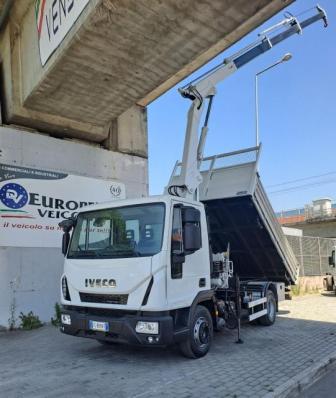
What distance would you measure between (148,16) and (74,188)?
4931 mm

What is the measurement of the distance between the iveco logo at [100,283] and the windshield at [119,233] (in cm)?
34

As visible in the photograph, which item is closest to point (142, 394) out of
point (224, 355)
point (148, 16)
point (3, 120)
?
point (224, 355)

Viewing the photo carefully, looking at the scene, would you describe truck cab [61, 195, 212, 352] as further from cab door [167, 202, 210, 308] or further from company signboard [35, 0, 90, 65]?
company signboard [35, 0, 90, 65]

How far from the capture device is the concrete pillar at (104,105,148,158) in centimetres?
1234

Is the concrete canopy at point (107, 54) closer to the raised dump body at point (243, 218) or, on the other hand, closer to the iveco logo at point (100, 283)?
the raised dump body at point (243, 218)

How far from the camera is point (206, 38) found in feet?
26.9

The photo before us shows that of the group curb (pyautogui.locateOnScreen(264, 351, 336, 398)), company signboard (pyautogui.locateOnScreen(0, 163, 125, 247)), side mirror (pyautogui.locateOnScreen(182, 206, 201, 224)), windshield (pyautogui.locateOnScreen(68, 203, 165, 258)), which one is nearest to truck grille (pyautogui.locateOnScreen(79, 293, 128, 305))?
windshield (pyautogui.locateOnScreen(68, 203, 165, 258))

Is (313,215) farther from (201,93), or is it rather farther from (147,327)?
(147,327)

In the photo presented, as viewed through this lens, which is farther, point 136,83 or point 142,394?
point 136,83

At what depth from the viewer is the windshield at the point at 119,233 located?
19.0 feet

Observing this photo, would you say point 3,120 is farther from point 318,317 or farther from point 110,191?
point 318,317

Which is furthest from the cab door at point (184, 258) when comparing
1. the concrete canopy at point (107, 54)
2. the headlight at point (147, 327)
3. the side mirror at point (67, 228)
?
the concrete canopy at point (107, 54)

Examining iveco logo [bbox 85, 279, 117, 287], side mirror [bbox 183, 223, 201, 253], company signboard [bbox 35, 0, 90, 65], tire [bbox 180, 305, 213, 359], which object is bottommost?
tire [bbox 180, 305, 213, 359]

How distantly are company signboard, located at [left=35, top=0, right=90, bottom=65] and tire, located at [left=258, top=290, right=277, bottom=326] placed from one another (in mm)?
6717
